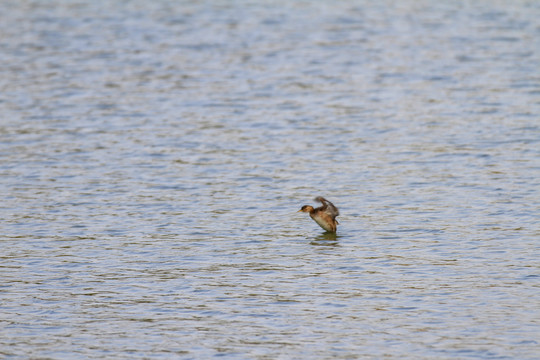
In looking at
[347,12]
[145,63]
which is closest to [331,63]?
[145,63]

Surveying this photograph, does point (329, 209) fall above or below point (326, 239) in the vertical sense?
above

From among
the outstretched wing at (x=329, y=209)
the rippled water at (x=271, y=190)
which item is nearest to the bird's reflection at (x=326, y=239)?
the rippled water at (x=271, y=190)

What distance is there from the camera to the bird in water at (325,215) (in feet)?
53.1

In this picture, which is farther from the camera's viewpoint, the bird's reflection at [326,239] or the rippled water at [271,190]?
the bird's reflection at [326,239]

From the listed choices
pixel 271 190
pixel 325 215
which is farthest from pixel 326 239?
pixel 271 190

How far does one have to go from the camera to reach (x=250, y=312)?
12898 millimetres

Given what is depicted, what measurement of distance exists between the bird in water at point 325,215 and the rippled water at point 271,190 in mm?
260

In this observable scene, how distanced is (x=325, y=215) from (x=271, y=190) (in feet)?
10.1

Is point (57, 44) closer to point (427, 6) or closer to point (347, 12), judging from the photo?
point (347, 12)

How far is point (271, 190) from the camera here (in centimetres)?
1908

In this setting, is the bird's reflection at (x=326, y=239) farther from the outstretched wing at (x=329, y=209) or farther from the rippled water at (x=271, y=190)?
the outstretched wing at (x=329, y=209)

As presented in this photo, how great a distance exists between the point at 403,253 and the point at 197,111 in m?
11.6

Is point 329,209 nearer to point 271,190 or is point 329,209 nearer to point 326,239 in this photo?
point 326,239

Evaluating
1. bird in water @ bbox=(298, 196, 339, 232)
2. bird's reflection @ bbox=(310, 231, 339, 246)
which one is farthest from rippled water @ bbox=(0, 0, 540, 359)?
bird in water @ bbox=(298, 196, 339, 232)
